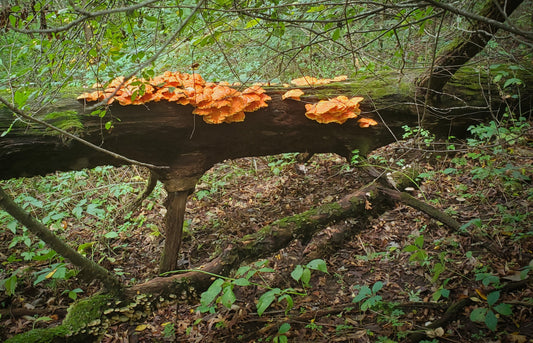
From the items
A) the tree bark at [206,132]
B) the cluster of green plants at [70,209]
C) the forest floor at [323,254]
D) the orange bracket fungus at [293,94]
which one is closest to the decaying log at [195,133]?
the tree bark at [206,132]

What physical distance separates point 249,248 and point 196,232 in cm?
147

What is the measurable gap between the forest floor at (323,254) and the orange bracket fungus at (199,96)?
1.61 m

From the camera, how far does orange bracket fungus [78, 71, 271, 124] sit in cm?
332

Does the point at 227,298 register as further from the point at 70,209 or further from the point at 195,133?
the point at 70,209

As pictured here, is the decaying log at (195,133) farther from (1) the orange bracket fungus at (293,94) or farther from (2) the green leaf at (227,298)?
(2) the green leaf at (227,298)

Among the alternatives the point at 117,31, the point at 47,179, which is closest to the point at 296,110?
the point at 117,31

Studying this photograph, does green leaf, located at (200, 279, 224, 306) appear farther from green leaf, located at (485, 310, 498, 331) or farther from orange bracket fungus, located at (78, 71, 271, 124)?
orange bracket fungus, located at (78, 71, 271, 124)

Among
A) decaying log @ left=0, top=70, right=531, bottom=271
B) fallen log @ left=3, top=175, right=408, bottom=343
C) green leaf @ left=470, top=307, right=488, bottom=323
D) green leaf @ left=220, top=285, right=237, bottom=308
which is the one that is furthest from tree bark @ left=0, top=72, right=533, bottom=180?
green leaf @ left=220, top=285, right=237, bottom=308

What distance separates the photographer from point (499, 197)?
3.79m

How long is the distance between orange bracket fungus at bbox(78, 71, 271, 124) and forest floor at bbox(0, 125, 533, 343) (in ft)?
5.27

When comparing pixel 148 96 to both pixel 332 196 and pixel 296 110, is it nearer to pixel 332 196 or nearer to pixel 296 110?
pixel 296 110

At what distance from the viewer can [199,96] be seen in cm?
342

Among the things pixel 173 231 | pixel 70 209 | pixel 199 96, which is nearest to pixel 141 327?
pixel 173 231

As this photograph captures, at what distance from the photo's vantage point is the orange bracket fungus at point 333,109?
12.4 feet
